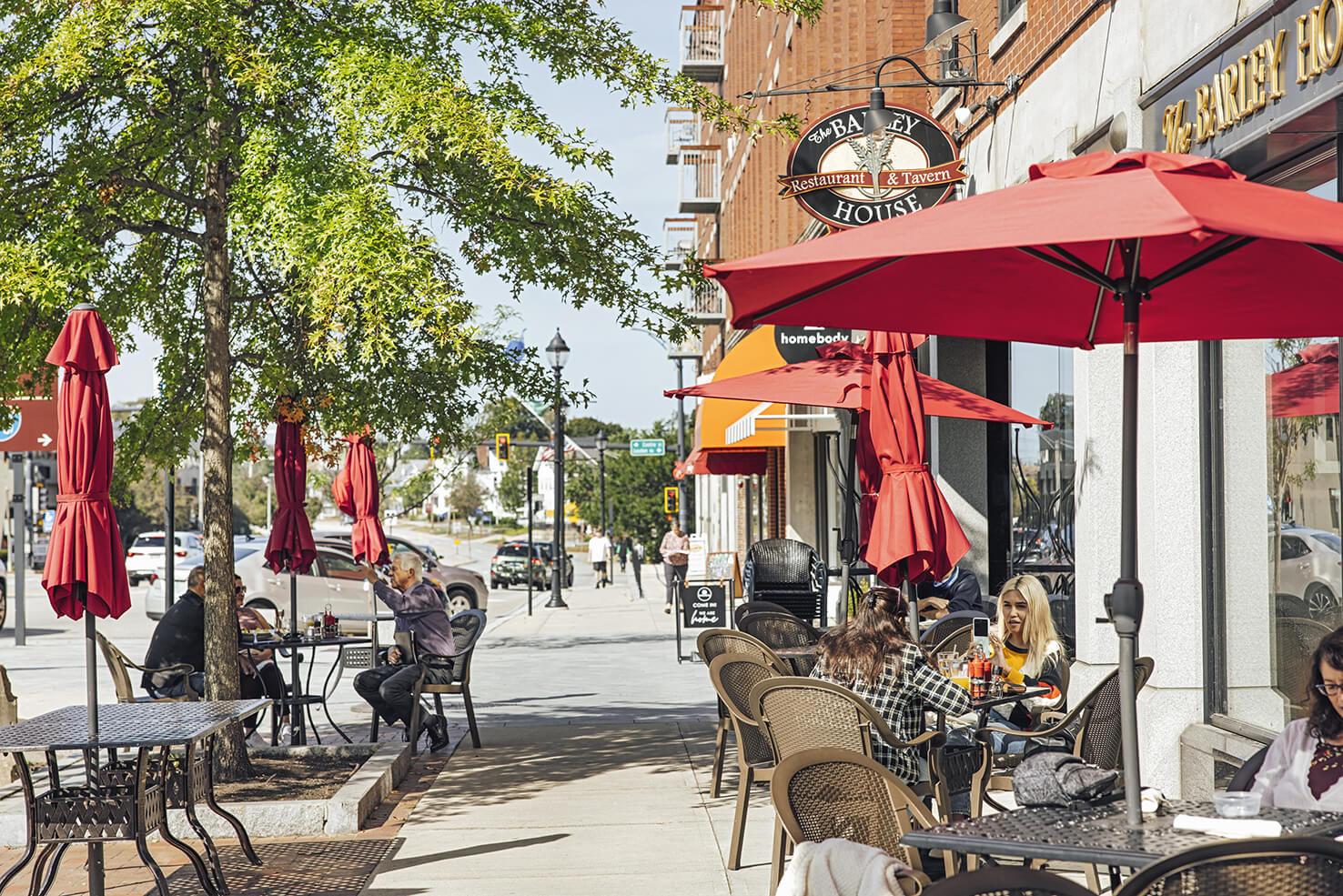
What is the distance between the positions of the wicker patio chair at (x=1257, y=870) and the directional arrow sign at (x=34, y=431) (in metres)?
13.4

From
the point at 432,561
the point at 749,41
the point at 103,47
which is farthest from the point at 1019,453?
the point at 749,41

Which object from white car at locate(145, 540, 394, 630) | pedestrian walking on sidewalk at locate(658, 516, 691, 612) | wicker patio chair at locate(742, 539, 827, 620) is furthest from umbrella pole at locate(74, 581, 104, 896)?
pedestrian walking on sidewalk at locate(658, 516, 691, 612)

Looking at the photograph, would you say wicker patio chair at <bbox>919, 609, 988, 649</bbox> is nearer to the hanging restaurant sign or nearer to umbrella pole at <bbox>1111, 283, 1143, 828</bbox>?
the hanging restaurant sign

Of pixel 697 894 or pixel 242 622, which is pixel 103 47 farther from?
pixel 697 894

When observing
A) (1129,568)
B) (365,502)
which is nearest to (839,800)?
(1129,568)

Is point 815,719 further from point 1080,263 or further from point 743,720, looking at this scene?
point 1080,263

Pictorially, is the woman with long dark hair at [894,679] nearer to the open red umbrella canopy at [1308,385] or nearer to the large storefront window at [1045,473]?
the open red umbrella canopy at [1308,385]

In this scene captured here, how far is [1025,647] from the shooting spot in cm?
733

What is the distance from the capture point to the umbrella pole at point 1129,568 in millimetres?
4113

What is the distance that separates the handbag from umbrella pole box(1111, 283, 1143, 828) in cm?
9

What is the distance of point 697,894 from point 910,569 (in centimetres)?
191

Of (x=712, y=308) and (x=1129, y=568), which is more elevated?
(x=712, y=308)

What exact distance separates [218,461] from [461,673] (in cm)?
255

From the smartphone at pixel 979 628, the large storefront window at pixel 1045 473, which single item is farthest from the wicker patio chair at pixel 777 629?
the large storefront window at pixel 1045 473
